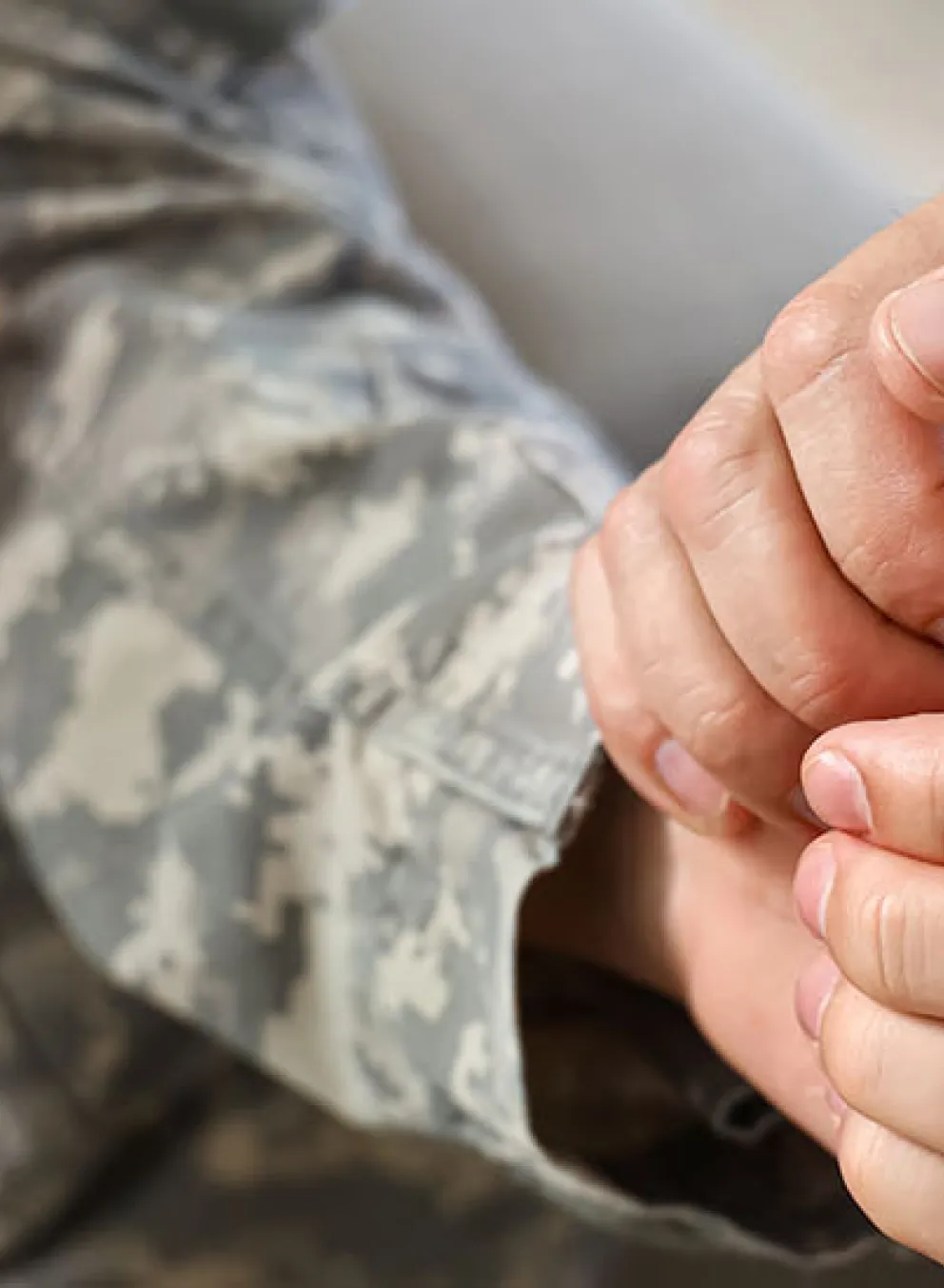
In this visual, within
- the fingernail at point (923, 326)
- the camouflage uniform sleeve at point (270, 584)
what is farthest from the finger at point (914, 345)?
the camouflage uniform sleeve at point (270, 584)

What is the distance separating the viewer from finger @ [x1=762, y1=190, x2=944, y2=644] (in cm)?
16

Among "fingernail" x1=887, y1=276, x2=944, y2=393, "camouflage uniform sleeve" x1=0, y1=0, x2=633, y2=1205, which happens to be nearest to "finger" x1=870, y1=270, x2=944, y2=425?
"fingernail" x1=887, y1=276, x2=944, y2=393

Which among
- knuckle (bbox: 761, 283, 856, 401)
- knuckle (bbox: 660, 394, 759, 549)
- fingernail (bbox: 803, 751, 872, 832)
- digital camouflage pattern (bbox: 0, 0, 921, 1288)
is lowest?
digital camouflage pattern (bbox: 0, 0, 921, 1288)

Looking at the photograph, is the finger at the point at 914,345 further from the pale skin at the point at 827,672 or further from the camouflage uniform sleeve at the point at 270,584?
the camouflage uniform sleeve at the point at 270,584

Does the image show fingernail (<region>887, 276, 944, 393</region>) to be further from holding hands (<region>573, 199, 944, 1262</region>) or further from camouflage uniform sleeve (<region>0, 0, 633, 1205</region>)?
camouflage uniform sleeve (<region>0, 0, 633, 1205</region>)

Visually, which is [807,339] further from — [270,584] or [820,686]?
[270,584]

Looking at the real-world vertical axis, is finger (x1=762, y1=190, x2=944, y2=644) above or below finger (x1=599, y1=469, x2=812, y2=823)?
above

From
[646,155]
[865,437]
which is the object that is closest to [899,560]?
[865,437]

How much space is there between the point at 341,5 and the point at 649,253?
159mm

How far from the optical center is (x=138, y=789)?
0.33m

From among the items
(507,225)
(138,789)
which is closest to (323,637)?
(138,789)

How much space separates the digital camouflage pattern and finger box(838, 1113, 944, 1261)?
46 millimetres

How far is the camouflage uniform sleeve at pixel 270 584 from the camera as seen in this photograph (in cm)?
27

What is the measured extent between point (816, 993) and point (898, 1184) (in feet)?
0.12
